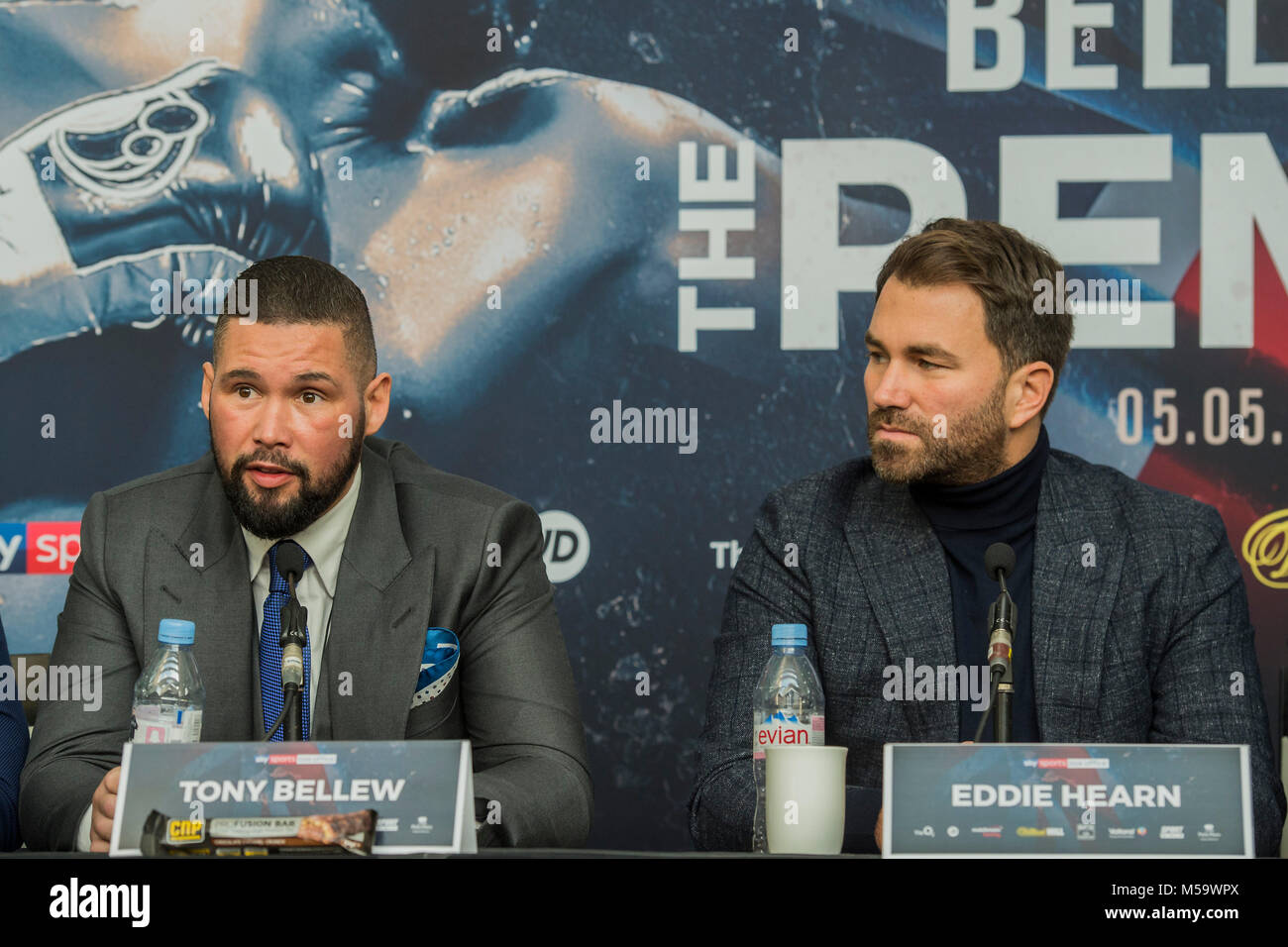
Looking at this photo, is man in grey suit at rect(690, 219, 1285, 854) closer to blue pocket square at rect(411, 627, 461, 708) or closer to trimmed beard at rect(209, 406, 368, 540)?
blue pocket square at rect(411, 627, 461, 708)

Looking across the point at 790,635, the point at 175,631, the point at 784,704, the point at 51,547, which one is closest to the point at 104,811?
the point at 175,631

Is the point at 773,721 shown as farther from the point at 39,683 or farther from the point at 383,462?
the point at 39,683

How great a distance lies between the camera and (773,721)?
2.16m

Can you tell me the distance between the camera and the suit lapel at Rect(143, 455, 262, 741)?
7.78ft

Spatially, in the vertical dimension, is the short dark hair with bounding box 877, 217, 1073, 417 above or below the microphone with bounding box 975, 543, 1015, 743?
above

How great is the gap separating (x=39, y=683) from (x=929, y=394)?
170 cm

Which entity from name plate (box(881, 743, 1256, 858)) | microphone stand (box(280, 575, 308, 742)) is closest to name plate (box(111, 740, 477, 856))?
microphone stand (box(280, 575, 308, 742))

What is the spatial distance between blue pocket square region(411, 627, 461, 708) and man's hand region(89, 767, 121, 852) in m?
0.63

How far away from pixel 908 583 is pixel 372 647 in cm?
91

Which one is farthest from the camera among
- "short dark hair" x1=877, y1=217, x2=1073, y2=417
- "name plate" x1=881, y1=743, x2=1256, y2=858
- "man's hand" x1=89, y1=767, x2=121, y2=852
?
"short dark hair" x1=877, y1=217, x2=1073, y2=417

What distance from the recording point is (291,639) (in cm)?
190

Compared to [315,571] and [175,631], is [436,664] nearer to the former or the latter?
[315,571]

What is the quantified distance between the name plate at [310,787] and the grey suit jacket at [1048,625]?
805mm
